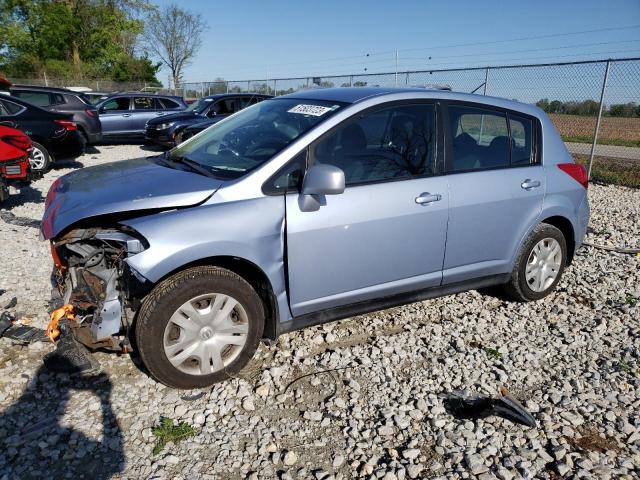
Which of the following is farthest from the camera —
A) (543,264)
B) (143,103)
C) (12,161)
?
(143,103)

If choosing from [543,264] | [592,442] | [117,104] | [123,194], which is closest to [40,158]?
[117,104]

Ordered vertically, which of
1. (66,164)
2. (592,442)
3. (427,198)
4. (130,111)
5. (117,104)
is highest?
(117,104)

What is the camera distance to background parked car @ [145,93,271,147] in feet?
40.9

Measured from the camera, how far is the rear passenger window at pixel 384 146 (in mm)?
3260

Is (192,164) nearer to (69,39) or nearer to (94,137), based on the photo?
(94,137)

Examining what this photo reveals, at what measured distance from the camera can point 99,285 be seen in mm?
2900

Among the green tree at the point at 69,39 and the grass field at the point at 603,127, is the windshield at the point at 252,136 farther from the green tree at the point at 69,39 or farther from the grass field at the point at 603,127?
the green tree at the point at 69,39

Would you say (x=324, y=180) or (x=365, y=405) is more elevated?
(x=324, y=180)

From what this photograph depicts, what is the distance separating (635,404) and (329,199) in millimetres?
2298

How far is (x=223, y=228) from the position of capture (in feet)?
9.35

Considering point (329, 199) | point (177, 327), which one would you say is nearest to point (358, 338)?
point (329, 199)

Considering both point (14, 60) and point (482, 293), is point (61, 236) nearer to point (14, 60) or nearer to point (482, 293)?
point (482, 293)

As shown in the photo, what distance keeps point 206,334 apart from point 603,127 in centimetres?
1515

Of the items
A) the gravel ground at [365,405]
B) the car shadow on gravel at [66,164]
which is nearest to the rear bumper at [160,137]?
the car shadow on gravel at [66,164]
